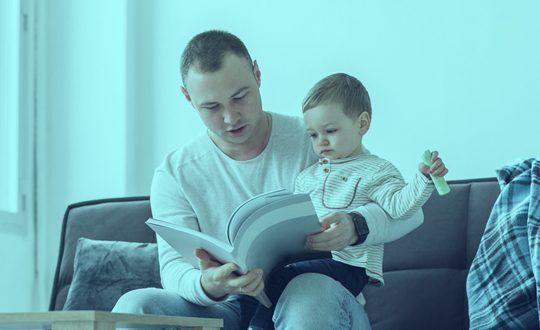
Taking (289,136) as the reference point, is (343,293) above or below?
below

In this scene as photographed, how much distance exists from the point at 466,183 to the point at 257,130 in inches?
26.6

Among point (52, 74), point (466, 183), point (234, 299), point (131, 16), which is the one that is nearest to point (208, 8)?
point (131, 16)

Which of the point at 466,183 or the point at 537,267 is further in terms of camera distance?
the point at 466,183

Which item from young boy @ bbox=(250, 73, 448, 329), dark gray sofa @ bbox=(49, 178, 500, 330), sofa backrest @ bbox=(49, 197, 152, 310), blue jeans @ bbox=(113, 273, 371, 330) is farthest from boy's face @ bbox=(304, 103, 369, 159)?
sofa backrest @ bbox=(49, 197, 152, 310)

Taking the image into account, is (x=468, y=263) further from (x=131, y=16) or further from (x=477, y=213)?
(x=131, y=16)

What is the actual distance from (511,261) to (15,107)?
207 centimetres

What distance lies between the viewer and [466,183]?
2.31 meters

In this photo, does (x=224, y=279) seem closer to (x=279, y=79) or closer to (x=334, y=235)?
(x=334, y=235)

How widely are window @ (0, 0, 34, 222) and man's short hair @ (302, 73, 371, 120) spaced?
1.70m

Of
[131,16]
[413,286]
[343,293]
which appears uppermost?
[131,16]

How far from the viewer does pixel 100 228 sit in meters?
2.57

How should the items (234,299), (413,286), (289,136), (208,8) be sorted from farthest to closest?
(208,8)
(413,286)
(289,136)
(234,299)

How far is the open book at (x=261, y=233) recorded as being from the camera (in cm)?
149

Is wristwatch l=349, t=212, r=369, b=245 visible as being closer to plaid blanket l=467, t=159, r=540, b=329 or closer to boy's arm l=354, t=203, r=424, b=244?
boy's arm l=354, t=203, r=424, b=244
